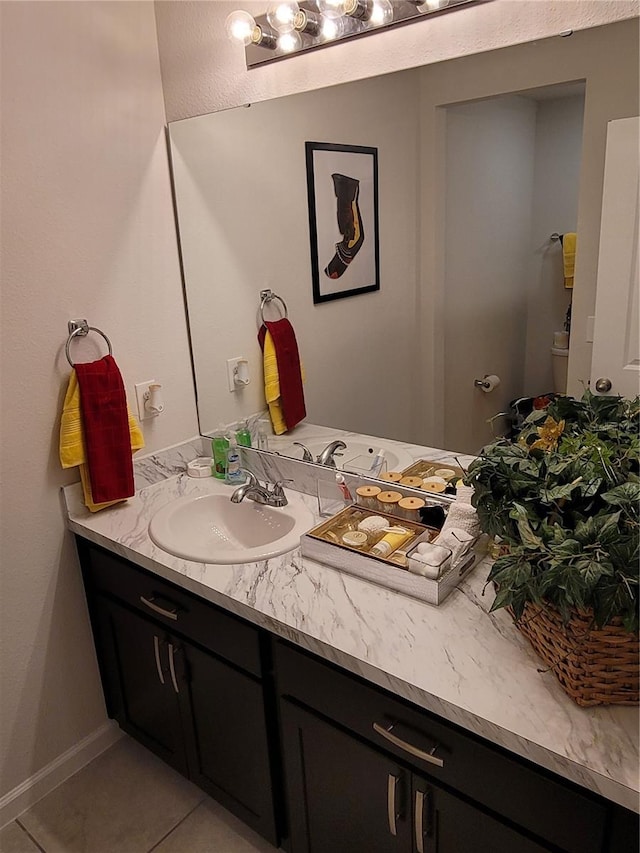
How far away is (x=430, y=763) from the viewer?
1.07 metres

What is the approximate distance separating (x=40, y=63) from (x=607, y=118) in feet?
4.24

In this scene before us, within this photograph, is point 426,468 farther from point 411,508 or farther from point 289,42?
point 289,42

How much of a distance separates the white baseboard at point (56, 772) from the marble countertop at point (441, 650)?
75cm

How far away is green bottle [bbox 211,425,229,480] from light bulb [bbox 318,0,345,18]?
1154 mm

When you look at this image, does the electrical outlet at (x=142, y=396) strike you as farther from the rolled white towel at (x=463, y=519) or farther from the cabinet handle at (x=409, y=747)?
the cabinet handle at (x=409, y=747)

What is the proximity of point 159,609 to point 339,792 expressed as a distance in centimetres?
60

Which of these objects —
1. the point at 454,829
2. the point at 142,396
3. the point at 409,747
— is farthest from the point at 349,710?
the point at 142,396

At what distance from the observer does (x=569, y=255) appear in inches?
49.8

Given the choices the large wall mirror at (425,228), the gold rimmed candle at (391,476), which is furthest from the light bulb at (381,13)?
the gold rimmed candle at (391,476)

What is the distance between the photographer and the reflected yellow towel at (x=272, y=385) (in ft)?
6.01

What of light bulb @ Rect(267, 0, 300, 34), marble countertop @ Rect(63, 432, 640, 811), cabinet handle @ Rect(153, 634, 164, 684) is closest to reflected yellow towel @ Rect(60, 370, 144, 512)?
marble countertop @ Rect(63, 432, 640, 811)

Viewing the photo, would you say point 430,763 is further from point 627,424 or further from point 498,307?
point 498,307

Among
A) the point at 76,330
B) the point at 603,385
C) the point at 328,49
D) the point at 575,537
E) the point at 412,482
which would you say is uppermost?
the point at 328,49

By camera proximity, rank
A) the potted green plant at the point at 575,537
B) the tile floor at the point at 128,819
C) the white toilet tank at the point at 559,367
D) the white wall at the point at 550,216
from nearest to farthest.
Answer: the potted green plant at the point at 575,537 → the white wall at the point at 550,216 → the white toilet tank at the point at 559,367 → the tile floor at the point at 128,819
